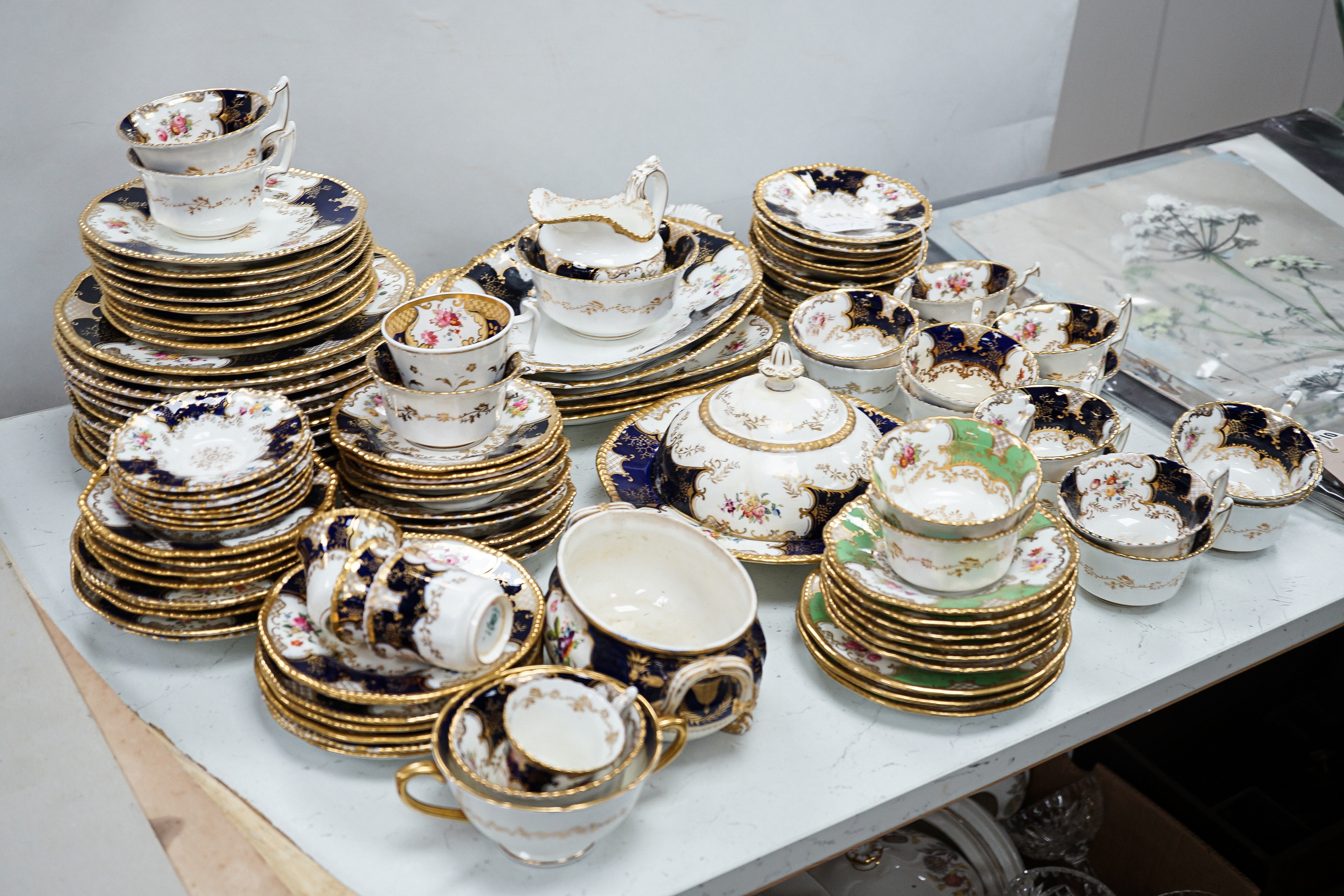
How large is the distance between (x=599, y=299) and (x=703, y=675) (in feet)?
2.14

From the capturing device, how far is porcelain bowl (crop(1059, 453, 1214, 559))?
124 centimetres

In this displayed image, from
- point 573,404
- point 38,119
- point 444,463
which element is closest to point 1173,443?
point 573,404

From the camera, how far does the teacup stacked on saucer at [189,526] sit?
3.52 feet

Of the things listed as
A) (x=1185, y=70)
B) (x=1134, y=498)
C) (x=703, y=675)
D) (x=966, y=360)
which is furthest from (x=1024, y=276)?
(x=1185, y=70)

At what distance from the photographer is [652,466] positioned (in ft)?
4.29

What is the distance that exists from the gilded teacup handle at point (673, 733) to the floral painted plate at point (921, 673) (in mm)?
213

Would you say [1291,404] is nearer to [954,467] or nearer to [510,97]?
[954,467]

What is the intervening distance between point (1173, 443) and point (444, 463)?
2.91 feet

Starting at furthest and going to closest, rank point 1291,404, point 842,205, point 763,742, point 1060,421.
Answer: point 842,205 < point 1291,404 < point 1060,421 < point 763,742

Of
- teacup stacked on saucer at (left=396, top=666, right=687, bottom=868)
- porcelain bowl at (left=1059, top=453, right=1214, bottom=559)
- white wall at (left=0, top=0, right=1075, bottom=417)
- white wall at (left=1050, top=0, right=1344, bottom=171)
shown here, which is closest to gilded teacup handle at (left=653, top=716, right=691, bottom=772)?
teacup stacked on saucer at (left=396, top=666, right=687, bottom=868)

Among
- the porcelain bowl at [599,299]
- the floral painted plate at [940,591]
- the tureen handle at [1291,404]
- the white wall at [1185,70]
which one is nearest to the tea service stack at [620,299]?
the porcelain bowl at [599,299]

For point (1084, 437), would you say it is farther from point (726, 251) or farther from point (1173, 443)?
point (726, 251)

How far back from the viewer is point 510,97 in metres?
1.82

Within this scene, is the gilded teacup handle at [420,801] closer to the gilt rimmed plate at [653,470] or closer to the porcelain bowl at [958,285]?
the gilt rimmed plate at [653,470]
